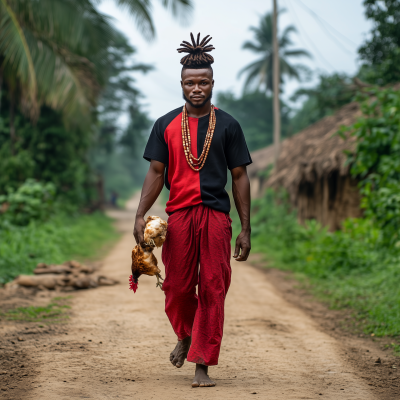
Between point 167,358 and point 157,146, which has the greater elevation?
point 157,146

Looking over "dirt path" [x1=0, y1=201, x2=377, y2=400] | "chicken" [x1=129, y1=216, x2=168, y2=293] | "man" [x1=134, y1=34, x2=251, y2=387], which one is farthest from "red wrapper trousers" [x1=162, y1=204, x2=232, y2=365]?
"dirt path" [x1=0, y1=201, x2=377, y2=400]

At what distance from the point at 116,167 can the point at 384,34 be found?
4596 centimetres

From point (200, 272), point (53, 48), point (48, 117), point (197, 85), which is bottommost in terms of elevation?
point (200, 272)

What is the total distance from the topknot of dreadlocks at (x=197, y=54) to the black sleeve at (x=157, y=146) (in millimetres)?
Result: 427

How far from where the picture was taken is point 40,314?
479 cm

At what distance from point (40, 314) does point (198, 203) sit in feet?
8.80

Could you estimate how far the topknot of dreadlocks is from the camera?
301 centimetres

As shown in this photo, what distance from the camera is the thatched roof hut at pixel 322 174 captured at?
360 inches

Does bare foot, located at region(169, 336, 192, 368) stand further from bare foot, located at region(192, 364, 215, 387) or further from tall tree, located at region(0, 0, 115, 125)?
tall tree, located at region(0, 0, 115, 125)

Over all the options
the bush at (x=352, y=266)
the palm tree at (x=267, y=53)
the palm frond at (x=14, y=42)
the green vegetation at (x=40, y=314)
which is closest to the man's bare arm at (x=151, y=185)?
the green vegetation at (x=40, y=314)

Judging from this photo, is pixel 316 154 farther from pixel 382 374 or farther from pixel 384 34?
pixel 382 374

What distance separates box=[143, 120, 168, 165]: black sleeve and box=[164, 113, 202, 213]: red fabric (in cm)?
4

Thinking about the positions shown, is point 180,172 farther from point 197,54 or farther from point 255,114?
point 255,114

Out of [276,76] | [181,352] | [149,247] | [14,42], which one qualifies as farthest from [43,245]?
[276,76]
